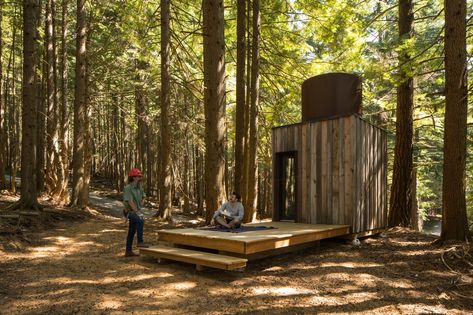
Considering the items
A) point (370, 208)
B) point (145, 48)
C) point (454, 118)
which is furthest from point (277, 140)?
point (145, 48)

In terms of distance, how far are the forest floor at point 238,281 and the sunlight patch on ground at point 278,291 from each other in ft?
0.05

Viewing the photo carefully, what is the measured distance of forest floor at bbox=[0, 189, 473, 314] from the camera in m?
4.36

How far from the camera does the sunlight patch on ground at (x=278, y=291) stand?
4867 mm

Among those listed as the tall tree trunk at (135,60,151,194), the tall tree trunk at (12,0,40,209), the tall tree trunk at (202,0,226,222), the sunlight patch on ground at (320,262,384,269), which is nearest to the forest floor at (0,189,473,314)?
the sunlight patch on ground at (320,262,384,269)

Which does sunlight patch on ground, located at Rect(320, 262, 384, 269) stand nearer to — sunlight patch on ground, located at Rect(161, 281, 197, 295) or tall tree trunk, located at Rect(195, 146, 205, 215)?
sunlight patch on ground, located at Rect(161, 281, 197, 295)

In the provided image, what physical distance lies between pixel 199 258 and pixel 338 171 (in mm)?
4274

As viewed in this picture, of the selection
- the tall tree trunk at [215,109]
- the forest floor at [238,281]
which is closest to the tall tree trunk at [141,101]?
the tall tree trunk at [215,109]

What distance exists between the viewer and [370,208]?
29.6 ft

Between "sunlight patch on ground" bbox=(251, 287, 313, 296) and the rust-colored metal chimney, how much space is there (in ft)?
17.1

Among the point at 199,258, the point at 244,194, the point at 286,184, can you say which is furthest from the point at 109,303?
the point at 244,194

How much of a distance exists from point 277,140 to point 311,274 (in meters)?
4.64

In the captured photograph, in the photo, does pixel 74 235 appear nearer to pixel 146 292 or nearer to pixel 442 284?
pixel 146 292

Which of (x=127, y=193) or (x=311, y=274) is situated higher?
(x=127, y=193)

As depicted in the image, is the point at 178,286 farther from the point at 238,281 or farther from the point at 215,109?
the point at 215,109
